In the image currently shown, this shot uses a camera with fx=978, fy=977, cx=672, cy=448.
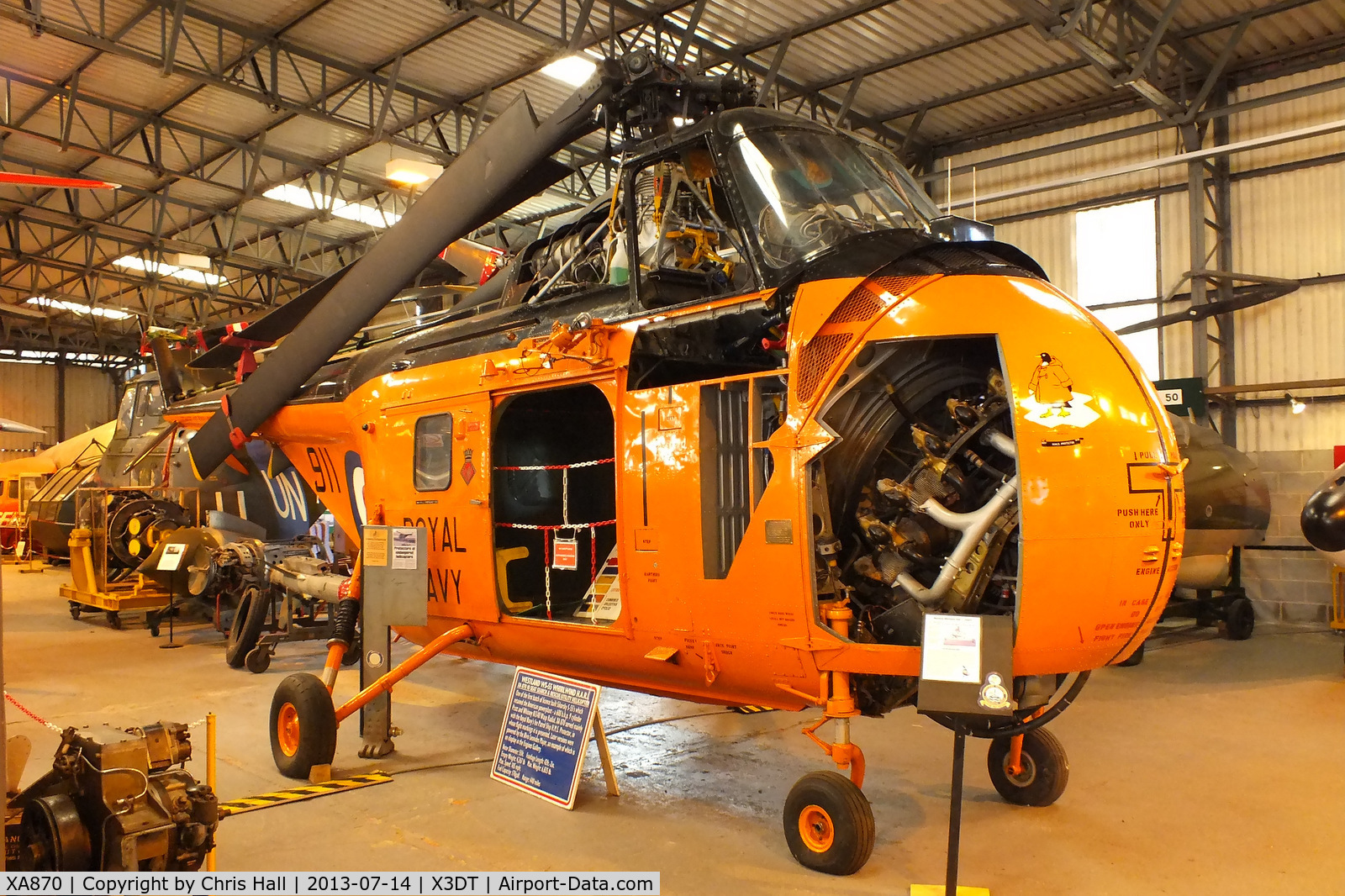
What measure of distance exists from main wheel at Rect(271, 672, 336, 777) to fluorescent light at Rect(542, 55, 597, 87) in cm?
973

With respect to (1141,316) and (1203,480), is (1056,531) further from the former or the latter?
(1141,316)

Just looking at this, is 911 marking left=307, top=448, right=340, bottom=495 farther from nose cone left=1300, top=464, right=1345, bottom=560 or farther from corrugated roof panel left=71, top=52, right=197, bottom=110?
corrugated roof panel left=71, top=52, right=197, bottom=110

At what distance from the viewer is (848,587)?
14.4ft

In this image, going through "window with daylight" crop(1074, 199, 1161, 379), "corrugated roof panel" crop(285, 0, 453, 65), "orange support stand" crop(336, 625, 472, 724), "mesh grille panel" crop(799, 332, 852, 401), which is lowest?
"orange support stand" crop(336, 625, 472, 724)

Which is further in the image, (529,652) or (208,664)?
(208,664)

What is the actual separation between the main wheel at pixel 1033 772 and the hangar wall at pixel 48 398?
38.0 metres

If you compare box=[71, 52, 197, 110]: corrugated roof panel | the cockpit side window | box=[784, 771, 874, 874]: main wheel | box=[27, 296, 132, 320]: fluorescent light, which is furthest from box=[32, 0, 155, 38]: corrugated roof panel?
box=[27, 296, 132, 320]: fluorescent light

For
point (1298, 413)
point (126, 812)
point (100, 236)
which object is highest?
point (100, 236)

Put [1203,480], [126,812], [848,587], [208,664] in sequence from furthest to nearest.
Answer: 1. [1203,480]
2. [208,664]
3. [848,587]
4. [126,812]

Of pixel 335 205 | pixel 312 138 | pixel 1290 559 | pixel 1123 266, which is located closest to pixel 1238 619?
pixel 1290 559

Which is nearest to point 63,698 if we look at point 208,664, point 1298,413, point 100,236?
point 208,664

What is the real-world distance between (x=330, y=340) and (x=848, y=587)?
419 cm

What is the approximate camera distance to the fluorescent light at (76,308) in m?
29.2

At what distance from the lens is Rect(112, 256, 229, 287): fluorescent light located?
25125 millimetres
